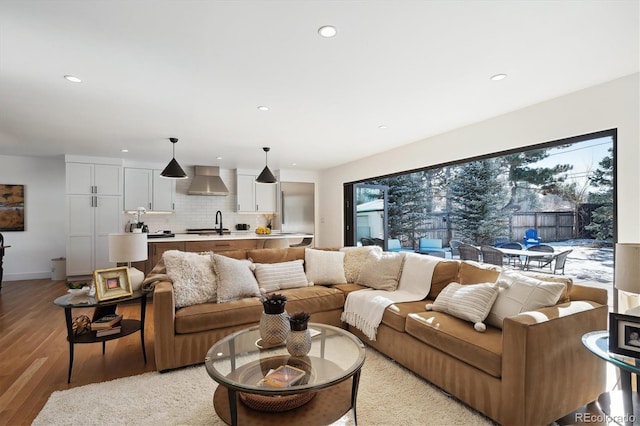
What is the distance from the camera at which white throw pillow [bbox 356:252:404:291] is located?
340 centimetres

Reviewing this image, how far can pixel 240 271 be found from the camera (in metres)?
3.14

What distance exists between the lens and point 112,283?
268 centimetres

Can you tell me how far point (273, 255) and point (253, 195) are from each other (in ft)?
12.9

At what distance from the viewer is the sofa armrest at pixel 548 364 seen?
1.78 meters

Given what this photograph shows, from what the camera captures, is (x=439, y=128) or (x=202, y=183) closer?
(x=439, y=128)

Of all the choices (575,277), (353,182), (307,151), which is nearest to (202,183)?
(307,151)

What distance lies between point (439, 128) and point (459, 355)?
2.89 meters

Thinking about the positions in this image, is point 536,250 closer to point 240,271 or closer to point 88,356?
point 240,271

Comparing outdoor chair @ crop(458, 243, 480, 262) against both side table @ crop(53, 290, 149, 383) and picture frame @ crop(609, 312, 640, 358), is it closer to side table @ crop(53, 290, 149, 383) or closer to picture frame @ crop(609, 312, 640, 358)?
picture frame @ crop(609, 312, 640, 358)

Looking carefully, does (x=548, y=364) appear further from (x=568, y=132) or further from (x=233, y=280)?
(x=233, y=280)

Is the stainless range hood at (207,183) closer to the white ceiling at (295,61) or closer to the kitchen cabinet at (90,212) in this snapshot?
the kitchen cabinet at (90,212)

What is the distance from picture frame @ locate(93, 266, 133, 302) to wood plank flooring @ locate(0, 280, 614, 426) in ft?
2.01

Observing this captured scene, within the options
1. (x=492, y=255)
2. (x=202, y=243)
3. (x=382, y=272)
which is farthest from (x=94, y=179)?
(x=492, y=255)

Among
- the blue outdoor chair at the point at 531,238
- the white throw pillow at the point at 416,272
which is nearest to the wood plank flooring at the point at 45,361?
the white throw pillow at the point at 416,272
